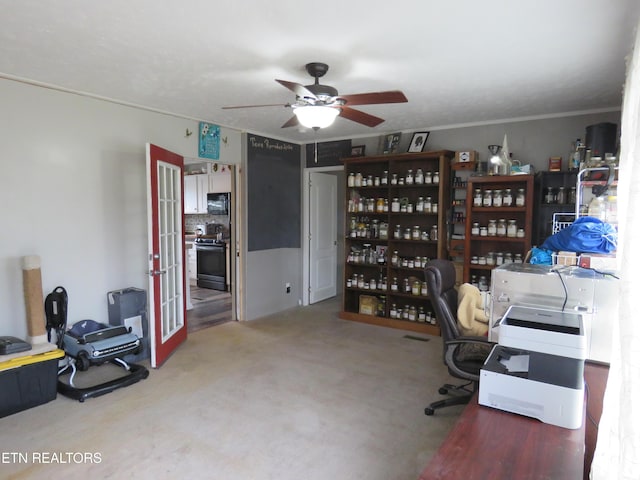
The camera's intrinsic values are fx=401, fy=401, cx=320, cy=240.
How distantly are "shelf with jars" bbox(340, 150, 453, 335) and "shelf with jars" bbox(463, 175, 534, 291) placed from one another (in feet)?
1.18

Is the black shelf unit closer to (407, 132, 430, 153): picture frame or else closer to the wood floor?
(407, 132, 430, 153): picture frame

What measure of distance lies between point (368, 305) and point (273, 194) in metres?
1.94

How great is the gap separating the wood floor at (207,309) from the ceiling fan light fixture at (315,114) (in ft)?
10.2

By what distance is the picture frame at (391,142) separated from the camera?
16.3 ft

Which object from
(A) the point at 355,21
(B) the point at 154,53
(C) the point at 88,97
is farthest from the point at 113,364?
(A) the point at 355,21

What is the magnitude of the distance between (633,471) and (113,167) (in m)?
4.00

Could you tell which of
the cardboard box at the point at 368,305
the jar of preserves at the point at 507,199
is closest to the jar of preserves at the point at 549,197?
the jar of preserves at the point at 507,199

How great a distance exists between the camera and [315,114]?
264 cm

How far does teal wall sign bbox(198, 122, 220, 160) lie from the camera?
14.8 ft

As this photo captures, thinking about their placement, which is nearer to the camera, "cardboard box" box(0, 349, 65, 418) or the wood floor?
"cardboard box" box(0, 349, 65, 418)

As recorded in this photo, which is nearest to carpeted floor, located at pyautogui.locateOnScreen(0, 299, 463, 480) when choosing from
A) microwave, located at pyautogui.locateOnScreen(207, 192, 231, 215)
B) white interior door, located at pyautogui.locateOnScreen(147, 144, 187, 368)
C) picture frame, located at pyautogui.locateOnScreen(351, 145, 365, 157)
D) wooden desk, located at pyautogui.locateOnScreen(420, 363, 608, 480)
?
white interior door, located at pyautogui.locateOnScreen(147, 144, 187, 368)

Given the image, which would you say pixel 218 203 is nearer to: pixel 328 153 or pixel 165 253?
pixel 328 153

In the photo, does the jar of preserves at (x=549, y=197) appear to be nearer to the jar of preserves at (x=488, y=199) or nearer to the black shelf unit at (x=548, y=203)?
the black shelf unit at (x=548, y=203)

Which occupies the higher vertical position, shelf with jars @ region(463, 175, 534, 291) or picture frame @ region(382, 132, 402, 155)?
picture frame @ region(382, 132, 402, 155)
